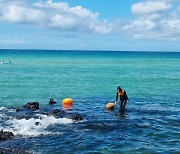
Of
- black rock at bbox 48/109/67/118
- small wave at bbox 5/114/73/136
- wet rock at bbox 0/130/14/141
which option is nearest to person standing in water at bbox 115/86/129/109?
black rock at bbox 48/109/67/118

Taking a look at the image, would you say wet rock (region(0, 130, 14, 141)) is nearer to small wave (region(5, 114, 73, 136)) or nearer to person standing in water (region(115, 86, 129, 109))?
small wave (region(5, 114, 73, 136))

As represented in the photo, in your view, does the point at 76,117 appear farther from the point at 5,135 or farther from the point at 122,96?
the point at 5,135

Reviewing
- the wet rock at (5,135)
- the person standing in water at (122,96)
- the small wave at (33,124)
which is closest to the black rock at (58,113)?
the small wave at (33,124)

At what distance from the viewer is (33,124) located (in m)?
26.9

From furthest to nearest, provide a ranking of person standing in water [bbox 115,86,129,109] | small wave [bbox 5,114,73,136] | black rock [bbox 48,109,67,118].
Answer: person standing in water [bbox 115,86,129,109]
black rock [bbox 48,109,67,118]
small wave [bbox 5,114,73,136]

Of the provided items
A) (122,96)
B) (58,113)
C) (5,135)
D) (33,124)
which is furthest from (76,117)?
(5,135)

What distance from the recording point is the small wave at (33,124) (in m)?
24.8

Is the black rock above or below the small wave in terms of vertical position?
above

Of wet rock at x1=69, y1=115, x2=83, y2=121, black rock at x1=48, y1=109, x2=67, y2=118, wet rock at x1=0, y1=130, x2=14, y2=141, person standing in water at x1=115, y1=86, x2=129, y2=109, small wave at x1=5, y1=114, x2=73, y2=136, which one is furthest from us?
person standing in water at x1=115, y1=86, x2=129, y2=109

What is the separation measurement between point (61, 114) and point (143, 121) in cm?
720

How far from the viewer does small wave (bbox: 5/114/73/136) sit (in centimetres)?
2483

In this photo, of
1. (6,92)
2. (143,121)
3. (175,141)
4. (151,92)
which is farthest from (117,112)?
(6,92)

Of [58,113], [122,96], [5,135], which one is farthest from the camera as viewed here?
[122,96]

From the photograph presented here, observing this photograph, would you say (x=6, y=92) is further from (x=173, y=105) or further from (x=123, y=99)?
(x=173, y=105)
